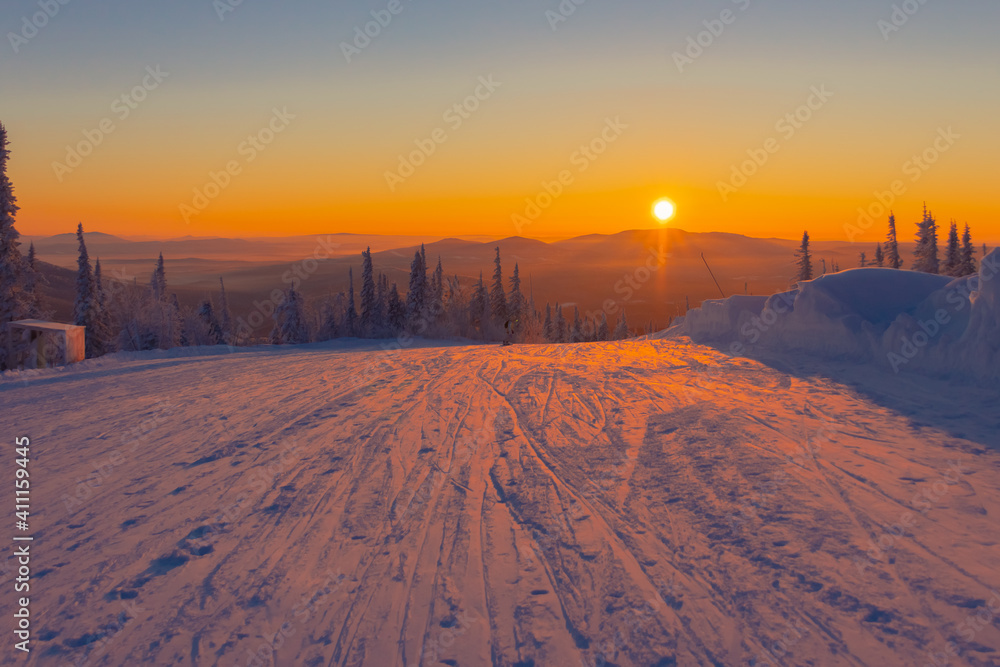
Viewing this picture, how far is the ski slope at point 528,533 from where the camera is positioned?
3725 millimetres

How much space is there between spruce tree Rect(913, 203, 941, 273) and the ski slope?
4976 cm

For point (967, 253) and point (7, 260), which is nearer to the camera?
point (7, 260)

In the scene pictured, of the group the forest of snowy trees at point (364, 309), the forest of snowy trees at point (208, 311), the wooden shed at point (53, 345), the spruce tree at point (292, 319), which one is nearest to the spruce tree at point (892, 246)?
the forest of snowy trees at point (364, 309)

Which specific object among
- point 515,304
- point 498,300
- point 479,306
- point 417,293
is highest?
point 417,293

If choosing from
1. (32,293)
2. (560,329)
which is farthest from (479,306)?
(32,293)

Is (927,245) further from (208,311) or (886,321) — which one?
(208,311)

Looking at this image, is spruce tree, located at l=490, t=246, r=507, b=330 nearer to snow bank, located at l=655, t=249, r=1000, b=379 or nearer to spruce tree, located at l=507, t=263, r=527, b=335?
spruce tree, located at l=507, t=263, r=527, b=335

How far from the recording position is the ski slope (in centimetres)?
372

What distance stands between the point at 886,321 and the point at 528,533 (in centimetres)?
1151

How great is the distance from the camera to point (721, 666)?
3428 millimetres

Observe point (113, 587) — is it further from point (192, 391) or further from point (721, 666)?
point (192, 391)

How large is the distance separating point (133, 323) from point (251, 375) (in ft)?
135

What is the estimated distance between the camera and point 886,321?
12992mm

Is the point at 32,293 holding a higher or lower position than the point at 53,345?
higher
